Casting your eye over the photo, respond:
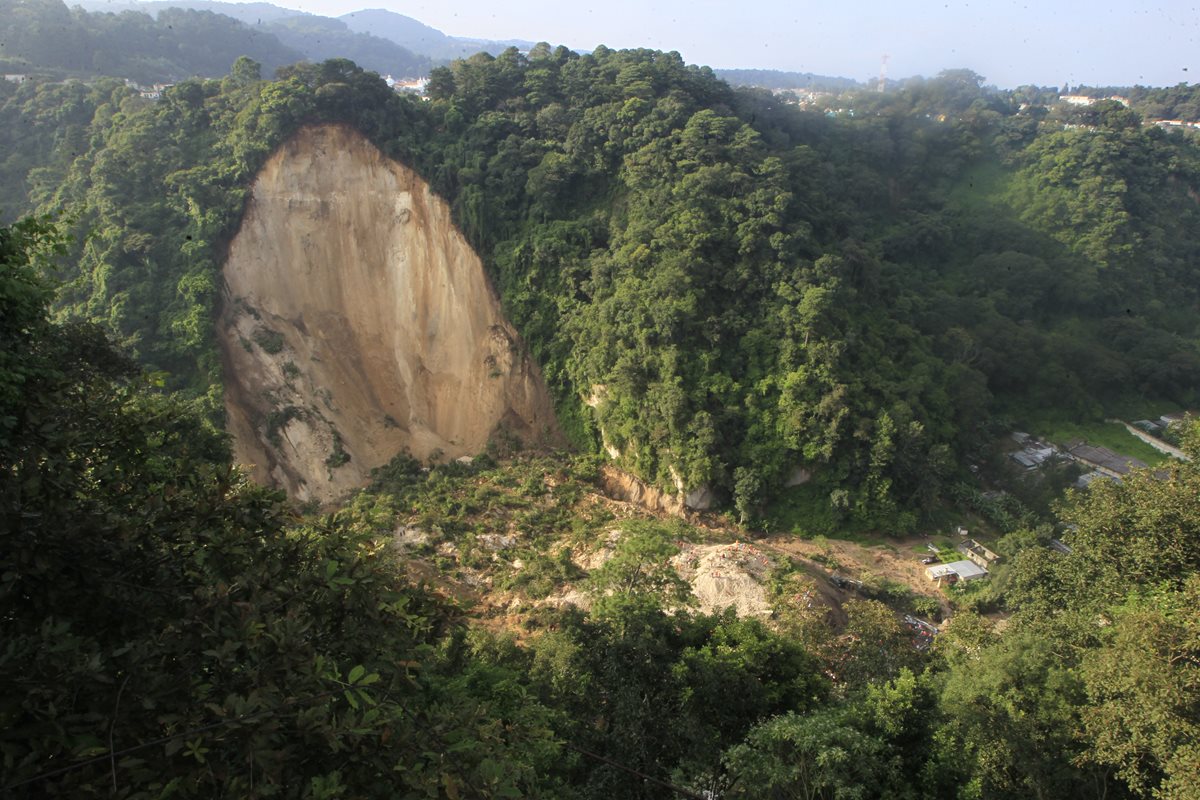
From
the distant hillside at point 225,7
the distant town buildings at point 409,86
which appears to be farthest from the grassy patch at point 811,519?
the distant hillside at point 225,7

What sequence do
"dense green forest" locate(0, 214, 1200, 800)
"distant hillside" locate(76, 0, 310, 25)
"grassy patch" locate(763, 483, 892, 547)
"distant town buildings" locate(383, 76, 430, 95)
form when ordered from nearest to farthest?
"dense green forest" locate(0, 214, 1200, 800) → "grassy patch" locate(763, 483, 892, 547) → "distant town buildings" locate(383, 76, 430, 95) → "distant hillside" locate(76, 0, 310, 25)

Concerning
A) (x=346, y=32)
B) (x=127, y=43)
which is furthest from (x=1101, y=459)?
(x=346, y=32)

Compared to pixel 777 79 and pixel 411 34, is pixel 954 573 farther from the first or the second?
pixel 411 34

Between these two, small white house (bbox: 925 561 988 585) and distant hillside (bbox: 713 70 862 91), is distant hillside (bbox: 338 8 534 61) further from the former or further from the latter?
small white house (bbox: 925 561 988 585)

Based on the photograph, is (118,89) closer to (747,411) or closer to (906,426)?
(747,411)

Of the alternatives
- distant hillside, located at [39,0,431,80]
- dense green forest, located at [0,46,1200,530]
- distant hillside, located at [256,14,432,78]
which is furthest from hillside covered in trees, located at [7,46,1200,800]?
distant hillside, located at [256,14,432,78]

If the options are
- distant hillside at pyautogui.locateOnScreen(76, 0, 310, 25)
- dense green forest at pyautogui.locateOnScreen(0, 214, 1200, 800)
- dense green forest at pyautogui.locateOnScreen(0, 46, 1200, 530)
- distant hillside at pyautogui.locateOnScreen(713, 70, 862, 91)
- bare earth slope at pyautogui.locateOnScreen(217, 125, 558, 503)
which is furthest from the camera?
distant hillside at pyautogui.locateOnScreen(713, 70, 862, 91)

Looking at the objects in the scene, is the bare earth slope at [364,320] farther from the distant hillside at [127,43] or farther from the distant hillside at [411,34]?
the distant hillside at [411,34]
